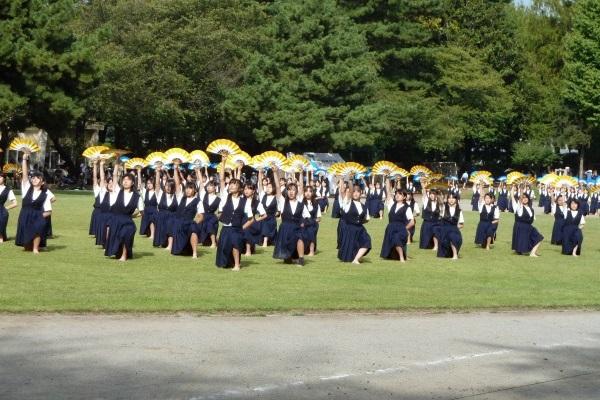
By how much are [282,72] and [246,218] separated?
40.0m

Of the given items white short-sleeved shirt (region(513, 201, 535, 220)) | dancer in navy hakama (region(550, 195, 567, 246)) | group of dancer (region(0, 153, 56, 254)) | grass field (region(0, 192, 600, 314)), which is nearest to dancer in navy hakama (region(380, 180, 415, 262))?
grass field (region(0, 192, 600, 314))

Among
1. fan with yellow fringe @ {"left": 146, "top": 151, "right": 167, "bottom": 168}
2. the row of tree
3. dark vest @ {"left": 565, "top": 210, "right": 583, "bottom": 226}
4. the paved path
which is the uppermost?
the row of tree

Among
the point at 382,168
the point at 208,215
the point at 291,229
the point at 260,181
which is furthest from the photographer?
the point at 382,168

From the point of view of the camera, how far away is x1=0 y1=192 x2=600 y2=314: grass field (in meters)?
14.1

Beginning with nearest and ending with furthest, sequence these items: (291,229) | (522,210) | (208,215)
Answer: (291,229)
(208,215)
(522,210)

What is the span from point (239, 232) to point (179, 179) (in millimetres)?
4150

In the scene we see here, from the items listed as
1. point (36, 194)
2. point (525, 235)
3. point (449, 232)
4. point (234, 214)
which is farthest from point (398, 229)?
→ point (36, 194)

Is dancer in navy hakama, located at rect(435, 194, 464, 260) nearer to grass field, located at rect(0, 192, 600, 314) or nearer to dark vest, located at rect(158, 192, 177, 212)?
grass field, located at rect(0, 192, 600, 314)

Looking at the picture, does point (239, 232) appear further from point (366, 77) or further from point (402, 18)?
point (402, 18)

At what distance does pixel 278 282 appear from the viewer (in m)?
17.2

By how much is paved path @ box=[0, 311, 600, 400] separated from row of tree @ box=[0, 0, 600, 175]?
33.2 metres

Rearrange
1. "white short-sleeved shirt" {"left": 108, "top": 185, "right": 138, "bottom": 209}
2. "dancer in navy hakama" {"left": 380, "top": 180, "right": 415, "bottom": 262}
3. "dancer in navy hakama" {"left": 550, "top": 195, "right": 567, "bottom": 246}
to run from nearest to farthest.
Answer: "white short-sleeved shirt" {"left": 108, "top": 185, "right": 138, "bottom": 209}, "dancer in navy hakama" {"left": 380, "top": 180, "right": 415, "bottom": 262}, "dancer in navy hakama" {"left": 550, "top": 195, "right": 567, "bottom": 246}

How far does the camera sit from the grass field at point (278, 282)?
1415cm

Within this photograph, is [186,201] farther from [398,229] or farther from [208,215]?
[398,229]
